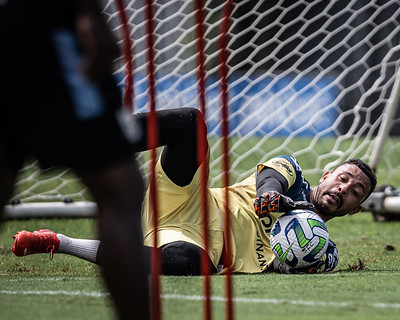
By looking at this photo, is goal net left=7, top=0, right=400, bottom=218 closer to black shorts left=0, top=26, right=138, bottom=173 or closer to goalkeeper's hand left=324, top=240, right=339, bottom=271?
goalkeeper's hand left=324, top=240, right=339, bottom=271

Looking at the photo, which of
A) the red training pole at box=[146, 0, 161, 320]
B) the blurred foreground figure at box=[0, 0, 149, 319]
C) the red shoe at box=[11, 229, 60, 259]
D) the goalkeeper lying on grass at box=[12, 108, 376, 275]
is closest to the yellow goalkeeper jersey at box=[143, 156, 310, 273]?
the goalkeeper lying on grass at box=[12, 108, 376, 275]

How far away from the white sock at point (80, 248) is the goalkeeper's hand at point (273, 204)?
0.85 meters

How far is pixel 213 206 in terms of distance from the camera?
390 cm

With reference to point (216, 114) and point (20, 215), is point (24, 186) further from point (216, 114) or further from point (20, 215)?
point (216, 114)

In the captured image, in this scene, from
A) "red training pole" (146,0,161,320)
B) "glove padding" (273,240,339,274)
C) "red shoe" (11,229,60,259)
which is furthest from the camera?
"red shoe" (11,229,60,259)

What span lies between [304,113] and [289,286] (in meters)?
4.93

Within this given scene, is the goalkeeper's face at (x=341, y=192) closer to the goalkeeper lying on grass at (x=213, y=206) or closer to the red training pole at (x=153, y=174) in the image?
the goalkeeper lying on grass at (x=213, y=206)

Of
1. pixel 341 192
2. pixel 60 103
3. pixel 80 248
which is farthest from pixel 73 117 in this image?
pixel 341 192

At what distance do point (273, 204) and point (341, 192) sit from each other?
516 millimetres

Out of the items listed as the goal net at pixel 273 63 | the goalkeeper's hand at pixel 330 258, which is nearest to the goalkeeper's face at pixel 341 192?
the goalkeeper's hand at pixel 330 258

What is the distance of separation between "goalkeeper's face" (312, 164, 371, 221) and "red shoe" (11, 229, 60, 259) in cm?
140

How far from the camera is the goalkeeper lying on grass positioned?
364cm

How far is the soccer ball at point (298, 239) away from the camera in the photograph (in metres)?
3.61

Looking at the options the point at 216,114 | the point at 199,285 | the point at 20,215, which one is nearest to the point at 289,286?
the point at 199,285
